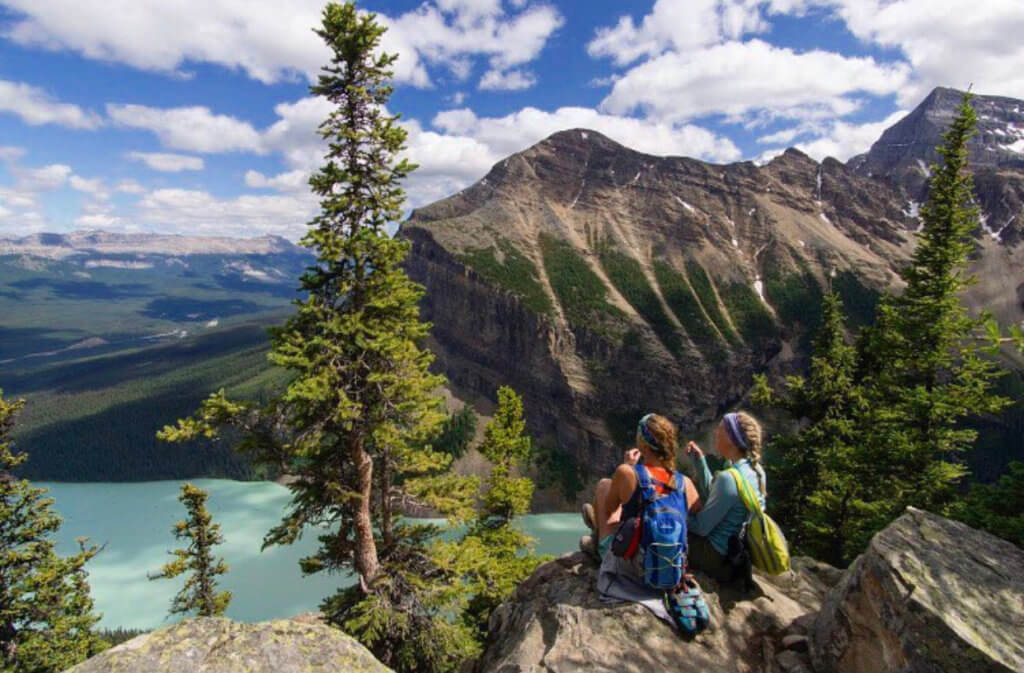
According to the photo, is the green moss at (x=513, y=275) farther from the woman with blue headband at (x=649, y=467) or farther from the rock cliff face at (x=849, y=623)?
the woman with blue headband at (x=649, y=467)

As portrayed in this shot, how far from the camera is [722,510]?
8305 mm

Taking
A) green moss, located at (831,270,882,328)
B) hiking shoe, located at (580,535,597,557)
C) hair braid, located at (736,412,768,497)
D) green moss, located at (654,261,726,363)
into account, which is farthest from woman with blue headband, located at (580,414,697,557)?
green moss, located at (831,270,882,328)

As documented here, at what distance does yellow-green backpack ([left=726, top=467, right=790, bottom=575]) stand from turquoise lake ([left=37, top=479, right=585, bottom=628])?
6282 cm

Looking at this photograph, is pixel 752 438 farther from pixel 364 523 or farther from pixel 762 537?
pixel 364 523

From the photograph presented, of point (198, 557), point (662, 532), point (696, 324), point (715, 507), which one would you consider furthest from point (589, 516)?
point (696, 324)

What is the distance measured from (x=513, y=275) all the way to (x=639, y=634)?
185019 millimetres

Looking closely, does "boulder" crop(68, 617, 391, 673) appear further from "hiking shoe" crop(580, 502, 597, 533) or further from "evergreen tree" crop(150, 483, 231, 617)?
"evergreen tree" crop(150, 483, 231, 617)

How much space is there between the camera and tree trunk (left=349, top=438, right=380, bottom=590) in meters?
14.7

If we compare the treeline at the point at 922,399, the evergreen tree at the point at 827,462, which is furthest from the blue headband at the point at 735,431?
the evergreen tree at the point at 827,462

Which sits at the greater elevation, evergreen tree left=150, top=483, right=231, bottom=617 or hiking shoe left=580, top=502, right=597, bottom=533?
hiking shoe left=580, top=502, right=597, bottom=533

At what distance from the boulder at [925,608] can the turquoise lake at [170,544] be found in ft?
208

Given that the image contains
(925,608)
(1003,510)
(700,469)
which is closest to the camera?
(925,608)

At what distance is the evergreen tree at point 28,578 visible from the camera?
67.8 ft

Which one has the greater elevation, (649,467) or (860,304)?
(860,304)
